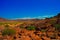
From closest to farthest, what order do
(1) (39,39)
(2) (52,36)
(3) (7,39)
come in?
(3) (7,39) → (1) (39,39) → (2) (52,36)

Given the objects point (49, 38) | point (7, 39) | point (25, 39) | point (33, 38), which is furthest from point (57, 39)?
point (7, 39)

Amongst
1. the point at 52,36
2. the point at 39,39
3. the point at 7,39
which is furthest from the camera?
the point at 52,36

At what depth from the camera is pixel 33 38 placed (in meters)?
21.7

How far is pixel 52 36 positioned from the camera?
23625mm

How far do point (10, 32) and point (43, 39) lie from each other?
4.57 m

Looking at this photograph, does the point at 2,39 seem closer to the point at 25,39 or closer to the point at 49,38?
the point at 25,39

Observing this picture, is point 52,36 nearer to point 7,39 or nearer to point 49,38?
point 49,38

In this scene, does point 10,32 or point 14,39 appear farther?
point 10,32

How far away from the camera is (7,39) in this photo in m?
20.1

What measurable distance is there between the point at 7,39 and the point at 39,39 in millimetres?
3799

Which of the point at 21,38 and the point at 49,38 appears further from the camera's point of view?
the point at 49,38

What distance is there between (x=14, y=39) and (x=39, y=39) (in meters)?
2.95

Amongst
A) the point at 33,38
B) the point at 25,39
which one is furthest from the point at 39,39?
the point at 25,39


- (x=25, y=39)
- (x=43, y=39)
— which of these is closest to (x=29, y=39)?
(x=25, y=39)
